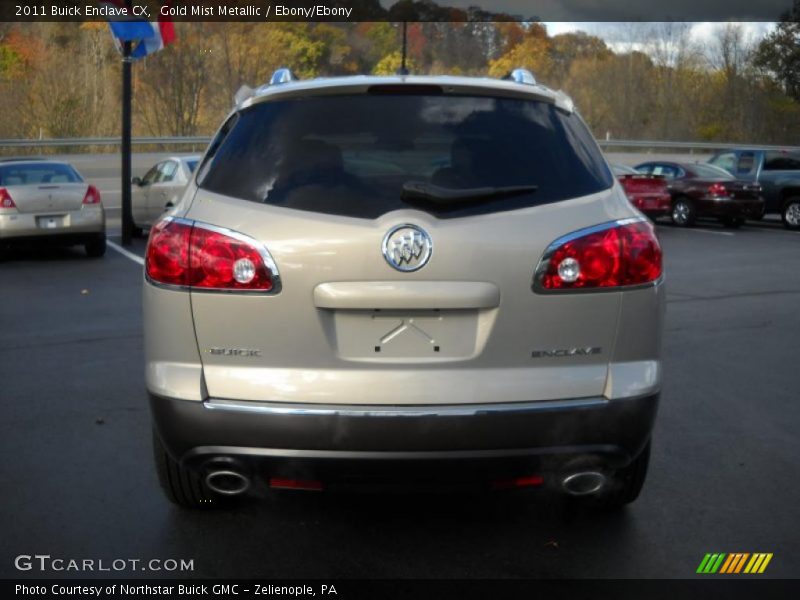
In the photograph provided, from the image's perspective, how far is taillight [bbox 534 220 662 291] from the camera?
12.6 ft

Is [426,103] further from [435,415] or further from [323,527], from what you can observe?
[323,527]

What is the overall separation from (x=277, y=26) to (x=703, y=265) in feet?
101

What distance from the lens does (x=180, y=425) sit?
3914 millimetres

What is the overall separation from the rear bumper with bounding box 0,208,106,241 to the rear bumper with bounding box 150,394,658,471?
1279 centimetres

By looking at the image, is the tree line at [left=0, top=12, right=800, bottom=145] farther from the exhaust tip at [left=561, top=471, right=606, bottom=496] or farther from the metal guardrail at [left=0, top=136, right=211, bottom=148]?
the exhaust tip at [left=561, top=471, right=606, bottom=496]

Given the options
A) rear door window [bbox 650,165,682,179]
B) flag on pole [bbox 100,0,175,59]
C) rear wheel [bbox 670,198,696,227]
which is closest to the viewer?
flag on pole [bbox 100,0,175,59]

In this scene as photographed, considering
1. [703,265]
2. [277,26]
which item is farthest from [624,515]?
[277,26]

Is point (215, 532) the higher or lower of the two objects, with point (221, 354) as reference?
lower

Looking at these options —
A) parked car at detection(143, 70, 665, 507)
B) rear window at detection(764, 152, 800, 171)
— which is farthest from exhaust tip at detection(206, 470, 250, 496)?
rear window at detection(764, 152, 800, 171)

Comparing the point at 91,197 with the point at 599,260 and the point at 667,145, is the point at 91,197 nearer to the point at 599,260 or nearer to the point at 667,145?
the point at 599,260

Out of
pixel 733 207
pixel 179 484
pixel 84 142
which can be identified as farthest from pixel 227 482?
pixel 84 142

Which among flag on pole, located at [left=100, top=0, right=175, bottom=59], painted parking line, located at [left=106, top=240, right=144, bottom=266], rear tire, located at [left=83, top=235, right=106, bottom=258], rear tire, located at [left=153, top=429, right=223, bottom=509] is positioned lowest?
painted parking line, located at [left=106, top=240, right=144, bottom=266]

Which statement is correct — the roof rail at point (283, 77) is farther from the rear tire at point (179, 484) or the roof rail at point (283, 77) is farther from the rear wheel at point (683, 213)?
the rear wheel at point (683, 213)

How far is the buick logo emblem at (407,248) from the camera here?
375 cm
